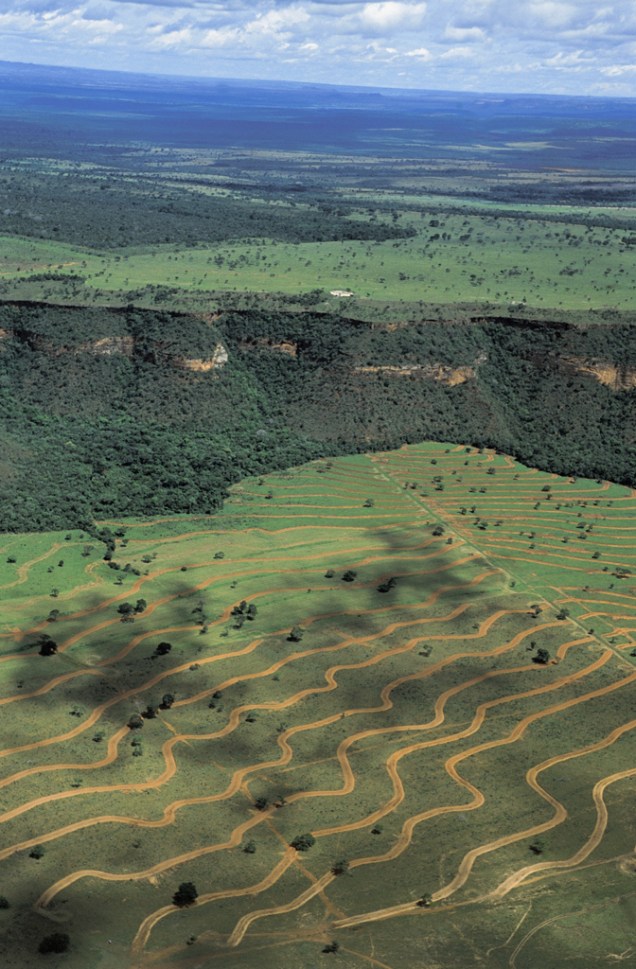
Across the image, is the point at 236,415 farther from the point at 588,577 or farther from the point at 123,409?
the point at 588,577

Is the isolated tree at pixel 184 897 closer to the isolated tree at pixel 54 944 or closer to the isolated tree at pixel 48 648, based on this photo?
the isolated tree at pixel 54 944

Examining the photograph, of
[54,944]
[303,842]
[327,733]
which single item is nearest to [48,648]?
[327,733]

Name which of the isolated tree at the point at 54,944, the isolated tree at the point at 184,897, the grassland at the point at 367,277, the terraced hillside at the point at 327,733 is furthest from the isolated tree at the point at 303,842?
the grassland at the point at 367,277

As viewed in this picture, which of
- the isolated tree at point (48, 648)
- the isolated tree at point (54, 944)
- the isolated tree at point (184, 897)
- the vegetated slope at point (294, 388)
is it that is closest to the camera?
the isolated tree at point (54, 944)

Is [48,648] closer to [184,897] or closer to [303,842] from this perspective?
[303,842]

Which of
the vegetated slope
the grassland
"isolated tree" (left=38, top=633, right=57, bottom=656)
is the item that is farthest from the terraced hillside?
the grassland
